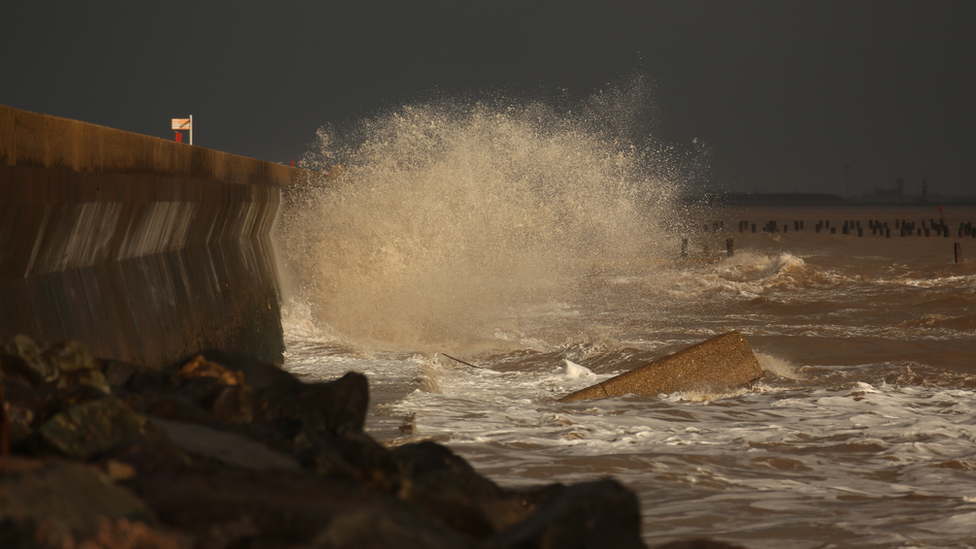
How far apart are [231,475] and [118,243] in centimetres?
312

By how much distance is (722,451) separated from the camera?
17.2 feet

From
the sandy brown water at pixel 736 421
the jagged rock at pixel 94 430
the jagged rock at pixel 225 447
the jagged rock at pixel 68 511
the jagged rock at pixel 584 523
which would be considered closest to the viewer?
the jagged rock at pixel 68 511

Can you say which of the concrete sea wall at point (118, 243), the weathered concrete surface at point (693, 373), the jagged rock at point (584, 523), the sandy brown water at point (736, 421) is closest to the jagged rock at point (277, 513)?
the jagged rock at point (584, 523)

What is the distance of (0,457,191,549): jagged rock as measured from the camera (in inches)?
69.6

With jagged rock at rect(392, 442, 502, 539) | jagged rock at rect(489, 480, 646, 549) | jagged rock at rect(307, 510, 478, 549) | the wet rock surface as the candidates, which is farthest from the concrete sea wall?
jagged rock at rect(489, 480, 646, 549)

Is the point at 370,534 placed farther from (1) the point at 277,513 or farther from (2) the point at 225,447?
(2) the point at 225,447

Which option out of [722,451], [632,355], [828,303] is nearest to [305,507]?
[722,451]


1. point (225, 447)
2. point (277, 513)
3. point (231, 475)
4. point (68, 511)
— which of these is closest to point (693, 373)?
point (225, 447)

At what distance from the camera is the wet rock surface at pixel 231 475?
1.92 m

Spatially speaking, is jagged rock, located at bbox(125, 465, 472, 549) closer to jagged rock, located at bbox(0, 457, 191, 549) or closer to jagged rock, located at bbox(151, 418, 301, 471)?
jagged rock, located at bbox(0, 457, 191, 549)

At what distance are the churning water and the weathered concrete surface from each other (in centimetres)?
19

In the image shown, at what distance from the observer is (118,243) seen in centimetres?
504

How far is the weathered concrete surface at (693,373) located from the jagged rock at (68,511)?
16.1 feet

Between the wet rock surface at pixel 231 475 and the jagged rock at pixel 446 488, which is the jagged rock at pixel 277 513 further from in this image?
the jagged rock at pixel 446 488
